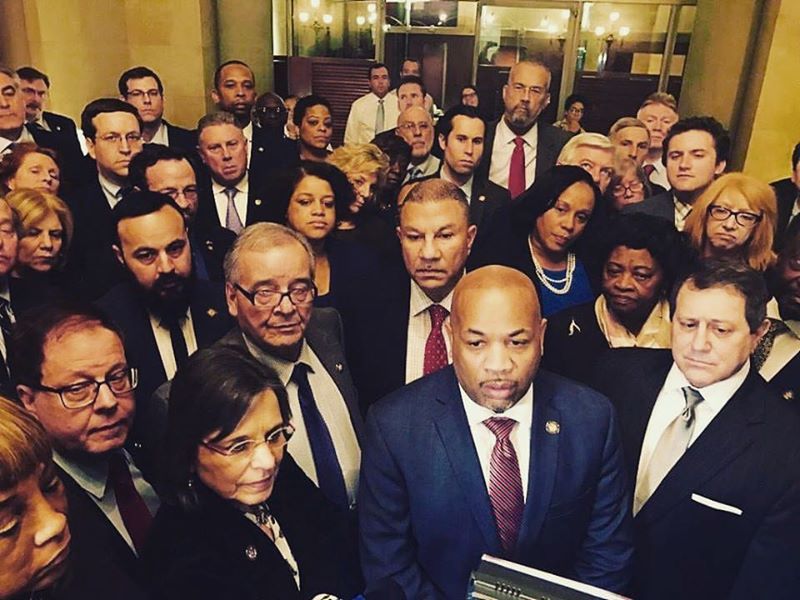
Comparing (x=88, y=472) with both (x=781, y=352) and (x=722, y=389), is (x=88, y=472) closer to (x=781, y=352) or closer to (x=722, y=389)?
(x=722, y=389)

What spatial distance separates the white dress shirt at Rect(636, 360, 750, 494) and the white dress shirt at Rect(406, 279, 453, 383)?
0.77m

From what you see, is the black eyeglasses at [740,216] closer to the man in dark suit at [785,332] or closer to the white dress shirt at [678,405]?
the man in dark suit at [785,332]

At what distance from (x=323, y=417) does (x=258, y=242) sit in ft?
2.03

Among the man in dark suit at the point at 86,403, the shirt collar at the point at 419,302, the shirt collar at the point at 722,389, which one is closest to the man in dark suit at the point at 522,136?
the shirt collar at the point at 419,302

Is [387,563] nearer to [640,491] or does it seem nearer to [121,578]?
[121,578]

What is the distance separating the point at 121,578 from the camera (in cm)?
144

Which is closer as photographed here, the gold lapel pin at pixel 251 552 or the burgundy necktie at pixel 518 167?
the gold lapel pin at pixel 251 552

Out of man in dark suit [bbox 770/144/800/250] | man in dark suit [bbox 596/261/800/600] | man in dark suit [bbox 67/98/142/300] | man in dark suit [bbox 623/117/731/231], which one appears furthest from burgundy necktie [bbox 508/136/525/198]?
man in dark suit [bbox 596/261/800/600]

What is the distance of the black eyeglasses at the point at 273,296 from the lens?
2.09 m

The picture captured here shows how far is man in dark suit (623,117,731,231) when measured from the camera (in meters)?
3.59

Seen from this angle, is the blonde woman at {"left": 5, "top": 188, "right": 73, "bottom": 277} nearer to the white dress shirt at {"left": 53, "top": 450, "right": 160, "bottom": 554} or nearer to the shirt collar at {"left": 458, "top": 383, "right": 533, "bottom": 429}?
the white dress shirt at {"left": 53, "top": 450, "right": 160, "bottom": 554}

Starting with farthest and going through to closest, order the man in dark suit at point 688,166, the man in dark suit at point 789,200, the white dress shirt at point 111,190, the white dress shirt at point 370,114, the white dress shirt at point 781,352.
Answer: the white dress shirt at point 370,114
the man in dark suit at point 789,200
the white dress shirt at point 111,190
the man in dark suit at point 688,166
the white dress shirt at point 781,352

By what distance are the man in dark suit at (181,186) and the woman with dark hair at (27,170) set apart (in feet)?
1.43

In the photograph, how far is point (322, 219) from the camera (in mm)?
3113
